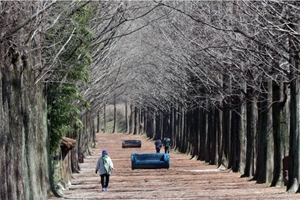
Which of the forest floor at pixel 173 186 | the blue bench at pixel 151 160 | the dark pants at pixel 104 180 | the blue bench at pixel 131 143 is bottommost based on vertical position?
the forest floor at pixel 173 186

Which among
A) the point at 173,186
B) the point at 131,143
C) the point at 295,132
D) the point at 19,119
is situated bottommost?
the point at 173,186

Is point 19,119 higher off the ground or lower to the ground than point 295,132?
higher

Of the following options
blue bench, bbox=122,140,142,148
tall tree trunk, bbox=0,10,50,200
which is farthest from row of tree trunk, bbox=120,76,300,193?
blue bench, bbox=122,140,142,148

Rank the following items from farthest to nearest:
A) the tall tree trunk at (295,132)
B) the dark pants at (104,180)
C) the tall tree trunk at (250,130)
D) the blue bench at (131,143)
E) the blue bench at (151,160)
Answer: the blue bench at (131,143) → the blue bench at (151,160) → the tall tree trunk at (250,130) → the dark pants at (104,180) → the tall tree trunk at (295,132)

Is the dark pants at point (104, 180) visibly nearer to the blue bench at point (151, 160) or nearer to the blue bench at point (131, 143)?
the blue bench at point (151, 160)

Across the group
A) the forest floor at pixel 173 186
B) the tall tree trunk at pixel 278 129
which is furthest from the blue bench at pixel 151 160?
the tall tree trunk at pixel 278 129

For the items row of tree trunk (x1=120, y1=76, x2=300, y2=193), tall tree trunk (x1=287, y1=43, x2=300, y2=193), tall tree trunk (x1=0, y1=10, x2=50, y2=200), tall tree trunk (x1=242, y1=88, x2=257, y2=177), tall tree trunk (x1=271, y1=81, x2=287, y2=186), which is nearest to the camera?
tall tree trunk (x1=0, y1=10, x2=50, y2=200)

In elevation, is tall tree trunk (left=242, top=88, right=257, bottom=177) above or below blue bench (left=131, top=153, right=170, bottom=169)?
above

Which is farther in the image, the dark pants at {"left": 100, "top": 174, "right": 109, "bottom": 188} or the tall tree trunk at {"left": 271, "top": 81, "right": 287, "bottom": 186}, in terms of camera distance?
the dark pants at {"left": 100, "top": 174, "right": 109, "bottom": 188}

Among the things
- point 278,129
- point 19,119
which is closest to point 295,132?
point 278,129

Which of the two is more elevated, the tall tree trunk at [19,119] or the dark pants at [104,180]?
the tall tree trunk at [19,119]

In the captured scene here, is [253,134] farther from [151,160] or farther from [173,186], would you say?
[151,160]

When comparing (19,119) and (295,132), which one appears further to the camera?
(295,132)

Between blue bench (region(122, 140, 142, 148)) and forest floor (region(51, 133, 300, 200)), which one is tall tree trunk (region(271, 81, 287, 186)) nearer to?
forest floor (region(51, 133, 300, 200))
